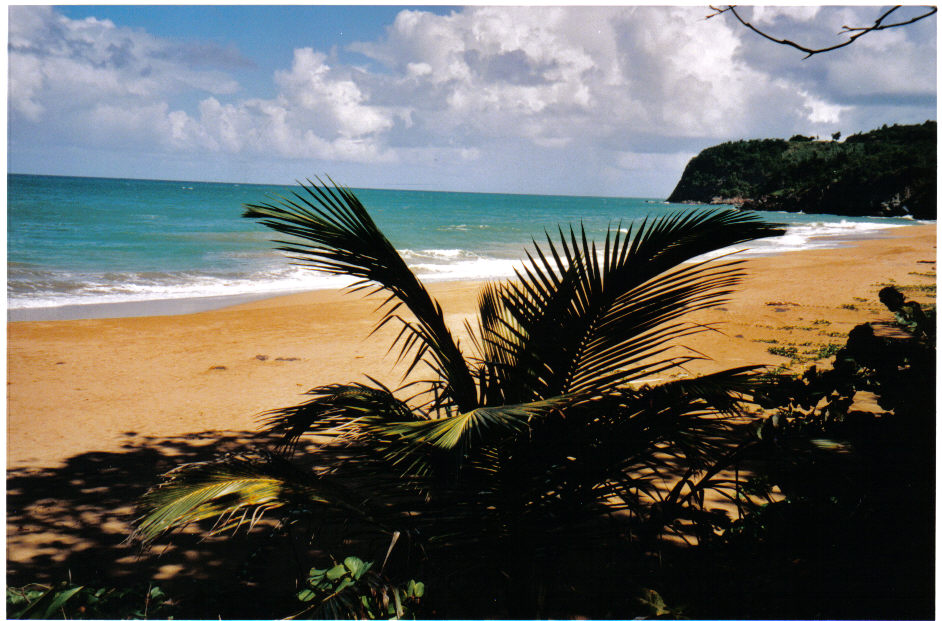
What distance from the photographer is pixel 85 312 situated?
436 inches

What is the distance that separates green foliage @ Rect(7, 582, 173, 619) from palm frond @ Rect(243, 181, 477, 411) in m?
1.52

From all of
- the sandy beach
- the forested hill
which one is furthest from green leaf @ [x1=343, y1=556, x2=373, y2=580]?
the forested hill

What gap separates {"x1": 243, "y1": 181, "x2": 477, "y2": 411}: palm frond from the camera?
7.95 ft

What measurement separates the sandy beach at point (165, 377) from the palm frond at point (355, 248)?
1.82m

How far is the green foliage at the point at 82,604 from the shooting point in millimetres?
2514

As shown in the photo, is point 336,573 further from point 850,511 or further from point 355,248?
point 850,511

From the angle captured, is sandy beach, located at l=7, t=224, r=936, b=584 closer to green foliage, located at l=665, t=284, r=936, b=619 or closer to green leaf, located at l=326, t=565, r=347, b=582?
green leaf, located at l=326, t=565, r=347, b=582

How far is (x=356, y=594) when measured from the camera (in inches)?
92.7

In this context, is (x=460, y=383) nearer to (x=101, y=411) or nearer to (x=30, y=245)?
(x=101, y=411)

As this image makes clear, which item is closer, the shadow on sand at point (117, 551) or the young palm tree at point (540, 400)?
the young palm tree at point (540, 400)

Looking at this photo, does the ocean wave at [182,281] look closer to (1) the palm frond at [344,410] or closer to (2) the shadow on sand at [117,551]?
(2) the shadow on sand at [117,551]

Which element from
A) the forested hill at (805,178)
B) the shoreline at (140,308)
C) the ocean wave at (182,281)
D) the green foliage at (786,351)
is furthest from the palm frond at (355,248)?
the forested hill at (805,178)

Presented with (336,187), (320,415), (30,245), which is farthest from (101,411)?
(30,245)

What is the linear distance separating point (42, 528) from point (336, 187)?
109 inches
